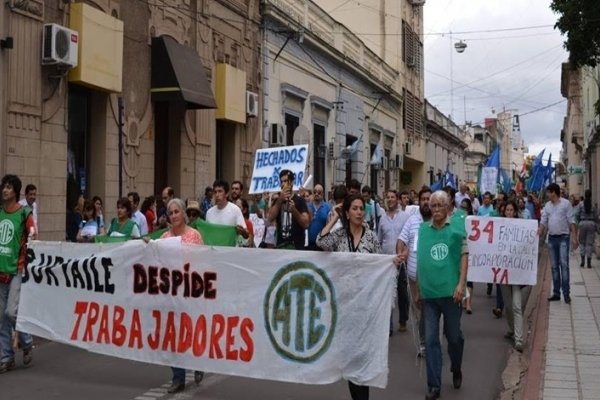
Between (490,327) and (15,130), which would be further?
(15,130)

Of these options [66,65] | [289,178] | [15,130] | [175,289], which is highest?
[66,65]

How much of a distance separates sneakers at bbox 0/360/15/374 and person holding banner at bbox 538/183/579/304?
8065mm

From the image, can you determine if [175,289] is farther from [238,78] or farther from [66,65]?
[238,78]

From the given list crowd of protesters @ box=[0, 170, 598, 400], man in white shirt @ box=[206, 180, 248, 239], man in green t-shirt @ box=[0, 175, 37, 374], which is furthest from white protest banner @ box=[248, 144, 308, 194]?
man in green t-shirt @ box=[0, 175, 37, 374]

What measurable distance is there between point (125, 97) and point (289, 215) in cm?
668

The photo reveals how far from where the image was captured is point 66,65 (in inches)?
531

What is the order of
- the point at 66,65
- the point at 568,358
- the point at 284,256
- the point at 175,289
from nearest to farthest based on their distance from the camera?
the point at 284,256, the point at 175,289, the point at 568,358, the point at 66,65

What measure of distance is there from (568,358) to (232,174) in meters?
13.5

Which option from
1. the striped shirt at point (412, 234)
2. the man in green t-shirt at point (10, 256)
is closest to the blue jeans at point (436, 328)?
the striped shirt at point (412, 234)

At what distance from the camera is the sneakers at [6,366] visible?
7.88 meters

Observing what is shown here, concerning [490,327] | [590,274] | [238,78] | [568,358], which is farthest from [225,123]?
[568,358]

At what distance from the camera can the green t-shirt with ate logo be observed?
6.88 m

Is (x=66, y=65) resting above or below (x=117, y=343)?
above

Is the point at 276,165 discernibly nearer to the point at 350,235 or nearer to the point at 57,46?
the point at 57,46
